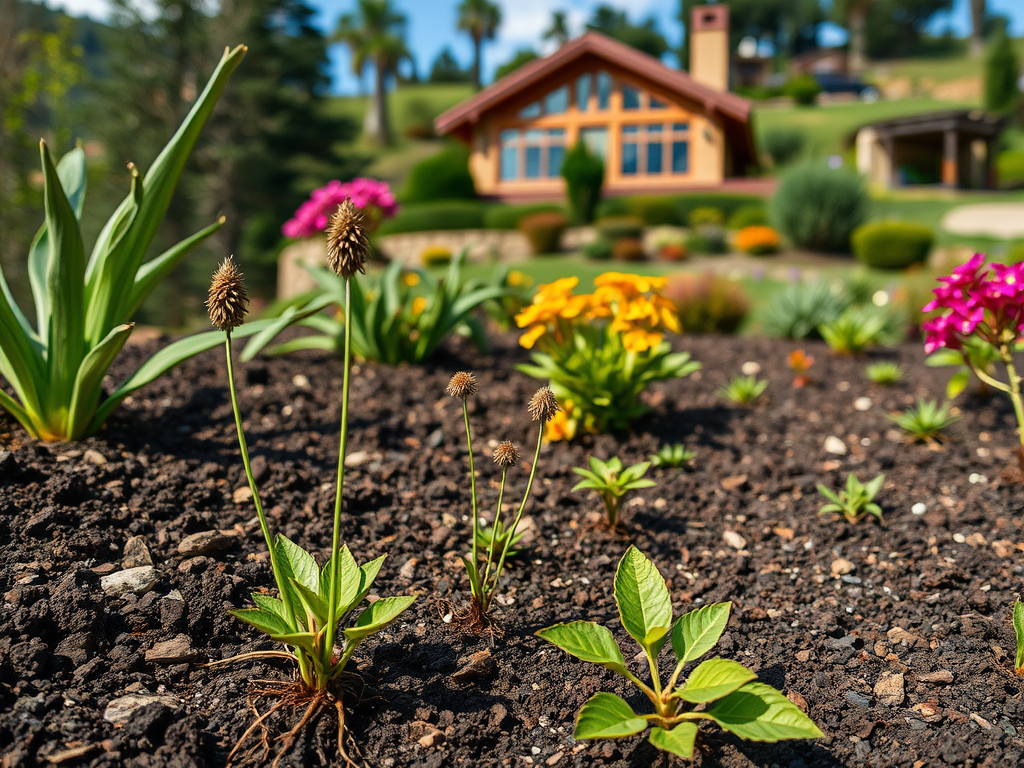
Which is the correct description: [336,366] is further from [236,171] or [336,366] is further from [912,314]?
[236,171]

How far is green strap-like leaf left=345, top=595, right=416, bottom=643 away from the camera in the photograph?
5.14 ft

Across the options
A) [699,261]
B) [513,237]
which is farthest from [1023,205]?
[513,237]

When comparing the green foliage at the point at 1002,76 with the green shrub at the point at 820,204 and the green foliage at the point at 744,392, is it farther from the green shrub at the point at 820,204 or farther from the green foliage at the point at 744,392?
the green foliage at the point at 744,392

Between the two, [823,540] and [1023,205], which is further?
[1023,205]

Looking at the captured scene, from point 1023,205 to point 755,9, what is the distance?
58.1 m

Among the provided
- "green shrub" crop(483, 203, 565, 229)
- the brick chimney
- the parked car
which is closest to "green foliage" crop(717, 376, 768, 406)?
"green shrub" crop(483, 203, 565, 229)

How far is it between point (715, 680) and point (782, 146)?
32.9m

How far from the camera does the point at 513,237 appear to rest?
637 inches

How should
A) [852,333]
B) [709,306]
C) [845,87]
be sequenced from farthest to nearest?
[845,87]
[709,306]
[852,333]

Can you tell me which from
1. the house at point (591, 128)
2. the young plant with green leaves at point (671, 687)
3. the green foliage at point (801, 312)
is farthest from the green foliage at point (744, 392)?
the house at point (591, 128)

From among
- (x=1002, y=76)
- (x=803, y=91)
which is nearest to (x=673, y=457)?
(x=1002, y=76)

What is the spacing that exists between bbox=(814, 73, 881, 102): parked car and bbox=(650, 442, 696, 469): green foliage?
5236cm

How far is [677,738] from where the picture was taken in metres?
1.47

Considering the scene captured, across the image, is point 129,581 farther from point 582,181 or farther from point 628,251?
point 582,181
